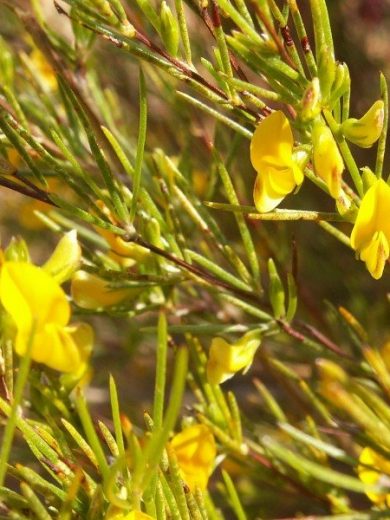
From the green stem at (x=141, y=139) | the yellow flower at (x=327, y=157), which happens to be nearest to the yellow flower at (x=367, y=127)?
the yellow flower at (x=327, y=157)

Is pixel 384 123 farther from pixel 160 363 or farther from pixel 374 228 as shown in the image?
pixel 160 363

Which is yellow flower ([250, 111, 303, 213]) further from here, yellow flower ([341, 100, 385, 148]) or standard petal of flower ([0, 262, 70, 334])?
standard petal of flower ([0, 262, 70, 334])

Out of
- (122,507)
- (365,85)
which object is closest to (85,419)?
(122,507)

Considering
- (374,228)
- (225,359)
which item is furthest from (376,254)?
(225,359)

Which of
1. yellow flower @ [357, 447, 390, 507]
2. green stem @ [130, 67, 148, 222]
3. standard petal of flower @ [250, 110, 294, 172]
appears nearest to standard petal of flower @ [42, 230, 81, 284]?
green stem @ [130, 67, 148, 222]

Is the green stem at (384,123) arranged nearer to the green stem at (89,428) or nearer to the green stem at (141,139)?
the green stem at (141,139)

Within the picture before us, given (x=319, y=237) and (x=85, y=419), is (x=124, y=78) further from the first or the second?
(x=85, y=419)
